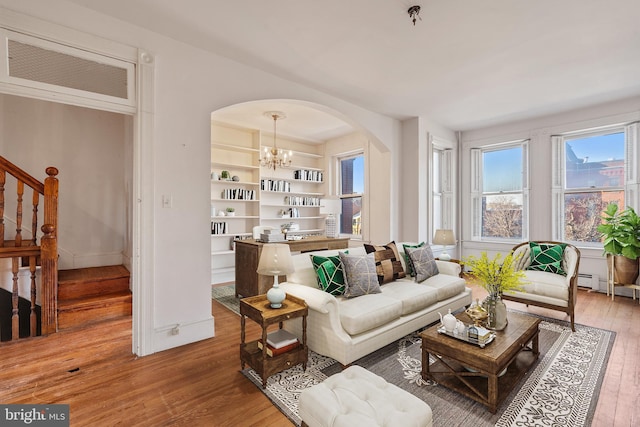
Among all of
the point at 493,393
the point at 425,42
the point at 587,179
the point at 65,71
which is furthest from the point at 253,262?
the point at 587,179

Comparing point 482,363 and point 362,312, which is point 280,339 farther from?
point 482,363

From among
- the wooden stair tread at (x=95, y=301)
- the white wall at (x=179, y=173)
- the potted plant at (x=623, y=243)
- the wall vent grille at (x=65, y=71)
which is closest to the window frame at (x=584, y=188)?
the potted plant at (x=623, y=243)

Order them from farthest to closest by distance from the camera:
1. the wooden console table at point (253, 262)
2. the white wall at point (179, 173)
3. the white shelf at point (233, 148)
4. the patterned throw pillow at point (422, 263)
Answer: the white shelf at point (233, 148) → the wooden console table at point (253, 262) → the patterned throw pillow at point (422, 263) → the white wall at point (179, 173)

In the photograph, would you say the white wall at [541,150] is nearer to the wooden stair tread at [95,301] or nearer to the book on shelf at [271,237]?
the book on shelf at [271,237]

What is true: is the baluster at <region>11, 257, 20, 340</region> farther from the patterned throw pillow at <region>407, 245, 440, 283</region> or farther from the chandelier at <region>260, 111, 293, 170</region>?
the patterned throw pillow at <region>407, 245, 440, 283</region>

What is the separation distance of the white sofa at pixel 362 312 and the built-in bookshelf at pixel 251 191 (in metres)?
3.14

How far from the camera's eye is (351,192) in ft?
22.5

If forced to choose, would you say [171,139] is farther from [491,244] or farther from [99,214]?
[491,244]

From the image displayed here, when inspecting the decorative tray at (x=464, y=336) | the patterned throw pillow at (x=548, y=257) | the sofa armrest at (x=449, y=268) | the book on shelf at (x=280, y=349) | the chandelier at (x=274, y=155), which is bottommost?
the book on shelf at (x=280, y=349)

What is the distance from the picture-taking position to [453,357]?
2105mm

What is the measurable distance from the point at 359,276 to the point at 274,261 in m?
0.93

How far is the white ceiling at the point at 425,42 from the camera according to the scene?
2.44 metres

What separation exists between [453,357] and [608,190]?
466 centimetres

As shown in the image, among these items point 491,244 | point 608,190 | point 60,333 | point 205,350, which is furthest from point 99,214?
point 608,190
